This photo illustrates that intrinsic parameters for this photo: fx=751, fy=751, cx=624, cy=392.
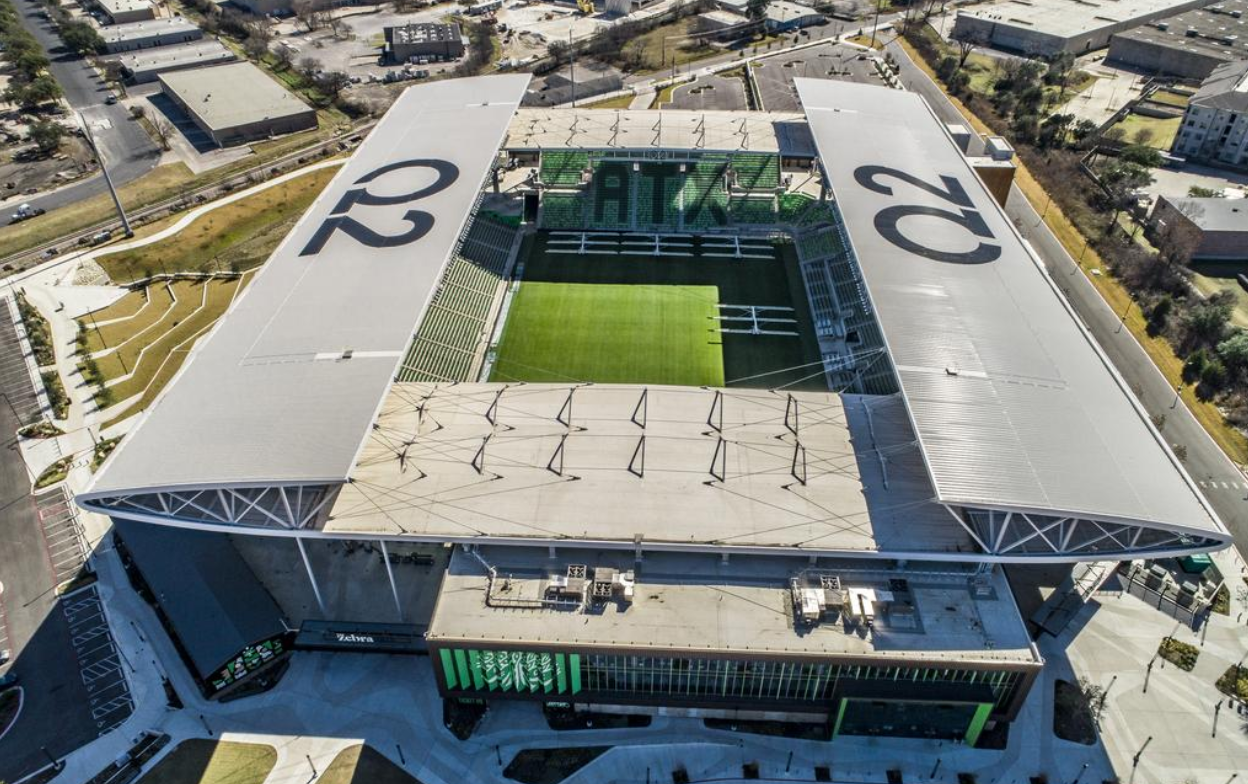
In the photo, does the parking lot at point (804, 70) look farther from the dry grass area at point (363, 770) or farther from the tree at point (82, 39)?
the tree at point (82, 39)

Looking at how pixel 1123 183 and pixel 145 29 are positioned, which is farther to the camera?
pixel 145 29

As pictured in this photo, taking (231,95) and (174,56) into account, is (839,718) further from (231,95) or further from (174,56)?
(174,56)

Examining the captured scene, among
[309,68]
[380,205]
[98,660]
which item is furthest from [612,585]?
[309,68]

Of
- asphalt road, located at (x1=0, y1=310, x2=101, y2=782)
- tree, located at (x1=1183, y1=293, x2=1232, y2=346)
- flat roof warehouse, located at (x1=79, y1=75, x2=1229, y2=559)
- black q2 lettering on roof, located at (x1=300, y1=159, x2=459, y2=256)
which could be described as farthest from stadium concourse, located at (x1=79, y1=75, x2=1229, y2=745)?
tree, located at (x1=1183, y1=293, x2=1232, y2=346)

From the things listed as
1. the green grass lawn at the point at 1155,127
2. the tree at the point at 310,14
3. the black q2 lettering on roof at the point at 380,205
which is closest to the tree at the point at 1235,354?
the green grass lawn at the point at 1155,127

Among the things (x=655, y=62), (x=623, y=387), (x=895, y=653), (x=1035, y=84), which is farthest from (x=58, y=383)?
(x=1035, y=84)

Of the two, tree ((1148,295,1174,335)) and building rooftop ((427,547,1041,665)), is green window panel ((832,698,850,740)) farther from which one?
tree ((1148,295,1174,335))
